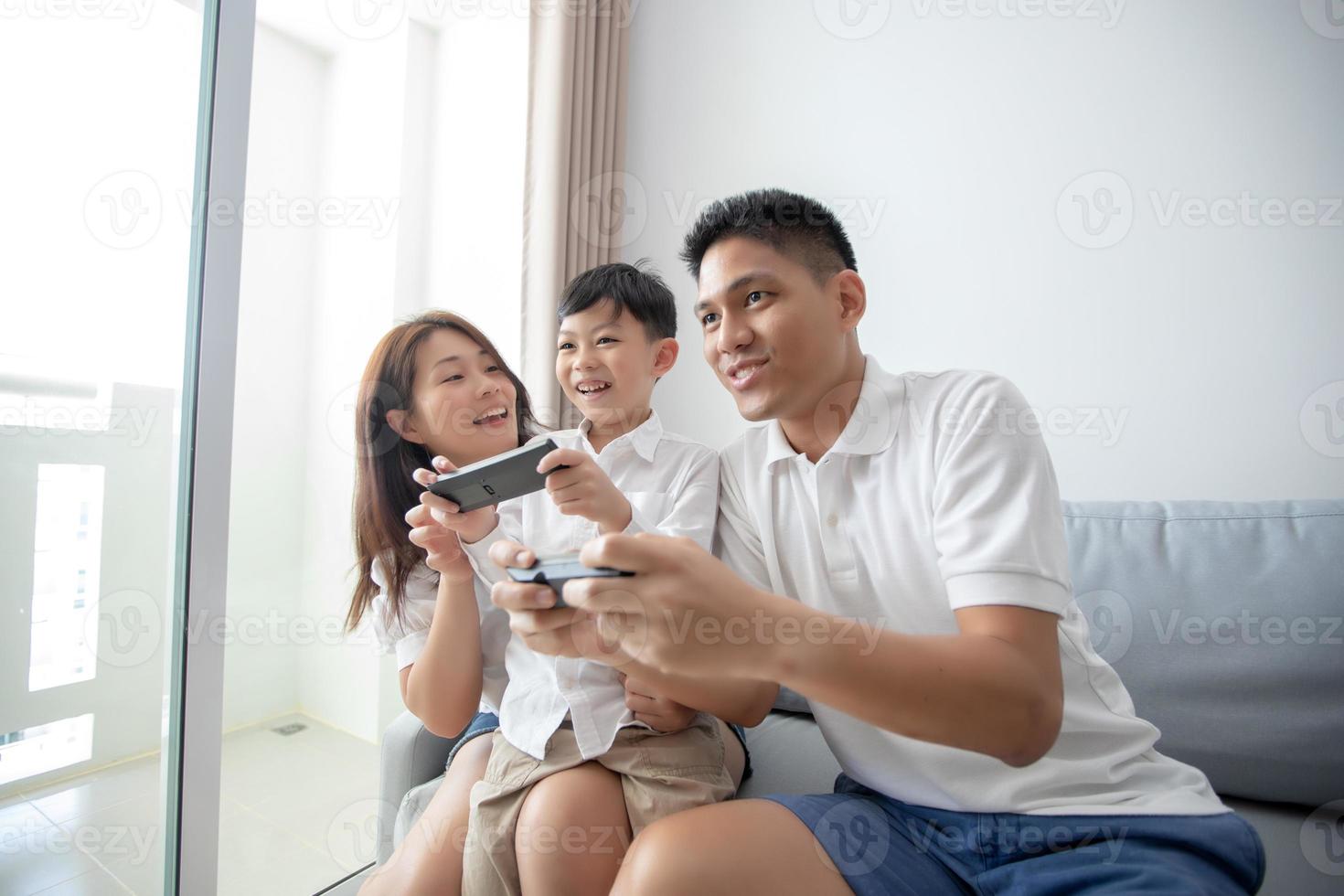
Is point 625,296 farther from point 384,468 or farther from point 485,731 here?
point 485,731

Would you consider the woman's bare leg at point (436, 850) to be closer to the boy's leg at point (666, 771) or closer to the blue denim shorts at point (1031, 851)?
the boy's leg at point (666, 771)

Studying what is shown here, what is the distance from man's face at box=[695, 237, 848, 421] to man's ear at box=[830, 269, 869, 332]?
0.04 ft

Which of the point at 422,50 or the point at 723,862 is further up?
the point at 422,50

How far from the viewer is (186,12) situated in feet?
4.21

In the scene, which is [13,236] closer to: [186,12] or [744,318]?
[186,12]

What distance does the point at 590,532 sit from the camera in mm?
1103

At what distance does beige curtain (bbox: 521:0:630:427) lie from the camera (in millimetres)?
1925

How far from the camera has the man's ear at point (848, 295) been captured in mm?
1000

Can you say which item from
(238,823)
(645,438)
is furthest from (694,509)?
(238,823)

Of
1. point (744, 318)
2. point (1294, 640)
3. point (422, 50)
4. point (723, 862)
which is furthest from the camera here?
point (422, 50)

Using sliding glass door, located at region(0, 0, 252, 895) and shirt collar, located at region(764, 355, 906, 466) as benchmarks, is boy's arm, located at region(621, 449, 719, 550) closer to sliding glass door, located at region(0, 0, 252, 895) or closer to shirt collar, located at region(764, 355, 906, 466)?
shirt collar, located at region(764, 355, 906, 466)

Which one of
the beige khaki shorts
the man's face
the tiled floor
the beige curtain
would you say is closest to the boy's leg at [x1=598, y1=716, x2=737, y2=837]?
the beige khaki shorts

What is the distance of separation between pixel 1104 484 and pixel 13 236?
216 centimetres

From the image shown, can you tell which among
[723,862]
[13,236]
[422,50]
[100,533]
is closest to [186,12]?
[13,236]
